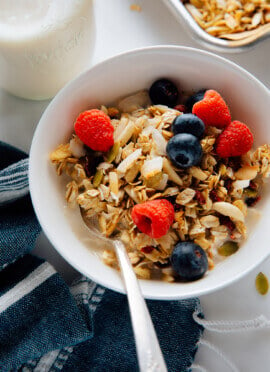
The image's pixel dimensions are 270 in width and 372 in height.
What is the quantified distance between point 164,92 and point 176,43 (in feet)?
0.79

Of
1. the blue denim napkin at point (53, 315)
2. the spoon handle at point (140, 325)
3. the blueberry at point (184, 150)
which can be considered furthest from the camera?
the blue denim napkin at point (53, 315)

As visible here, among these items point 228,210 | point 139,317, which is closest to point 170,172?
point 228,210

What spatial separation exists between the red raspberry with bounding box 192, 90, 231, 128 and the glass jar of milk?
0.81 ft

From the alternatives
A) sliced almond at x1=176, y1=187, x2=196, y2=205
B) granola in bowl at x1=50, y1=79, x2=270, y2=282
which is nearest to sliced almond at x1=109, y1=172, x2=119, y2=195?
granola in bowl at x1=50, y1=79, x2=270, y2=282

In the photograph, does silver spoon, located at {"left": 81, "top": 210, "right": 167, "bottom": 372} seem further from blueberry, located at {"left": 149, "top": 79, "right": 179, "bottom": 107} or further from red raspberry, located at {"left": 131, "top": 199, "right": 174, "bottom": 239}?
blueberry, located at {"left": 149, "top": 79, "right": 179, "bottom": 107}

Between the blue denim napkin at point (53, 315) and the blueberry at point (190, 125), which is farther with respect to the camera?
the blue denim napkin at point (53, 315)

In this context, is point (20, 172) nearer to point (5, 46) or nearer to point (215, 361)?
point (5, 46)

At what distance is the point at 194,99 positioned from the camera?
0.88 meters

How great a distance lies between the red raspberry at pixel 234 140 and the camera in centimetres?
82

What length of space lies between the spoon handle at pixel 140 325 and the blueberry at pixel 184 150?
0.17 m

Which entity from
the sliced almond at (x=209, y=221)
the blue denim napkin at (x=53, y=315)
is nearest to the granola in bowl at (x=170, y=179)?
the sliced almond at (x=209, y=221)

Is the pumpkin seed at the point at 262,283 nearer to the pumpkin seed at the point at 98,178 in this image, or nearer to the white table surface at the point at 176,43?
the white table surface at the point at 176,43

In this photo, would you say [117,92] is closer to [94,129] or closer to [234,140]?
[94,129]

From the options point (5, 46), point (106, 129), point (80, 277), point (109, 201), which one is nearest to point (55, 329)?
point (80, 277)
